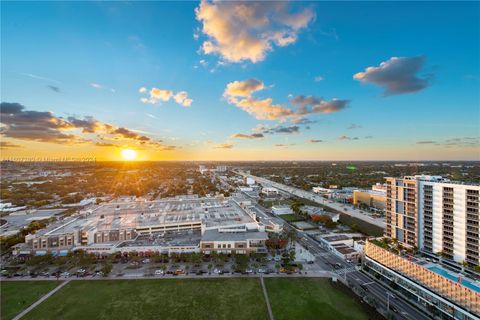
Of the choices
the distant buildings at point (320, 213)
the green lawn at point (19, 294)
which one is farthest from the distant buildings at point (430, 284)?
the green lawn at point (19, 294)

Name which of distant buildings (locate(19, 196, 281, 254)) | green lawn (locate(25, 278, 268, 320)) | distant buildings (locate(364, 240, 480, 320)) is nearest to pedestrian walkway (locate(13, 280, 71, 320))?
green lawn (locate(25, 278, 268, 320))

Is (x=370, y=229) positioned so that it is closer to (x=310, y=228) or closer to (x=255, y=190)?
(x=310, y=228)

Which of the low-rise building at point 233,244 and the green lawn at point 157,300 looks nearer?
the green lawn at point 157,300

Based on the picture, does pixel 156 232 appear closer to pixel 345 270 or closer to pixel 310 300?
pixel 310 300

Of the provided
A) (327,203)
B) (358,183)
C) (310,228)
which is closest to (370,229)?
(310,228)

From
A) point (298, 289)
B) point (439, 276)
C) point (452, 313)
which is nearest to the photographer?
point (452, 313)

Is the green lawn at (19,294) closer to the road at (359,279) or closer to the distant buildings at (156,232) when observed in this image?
the distant buildings at (156,232)
